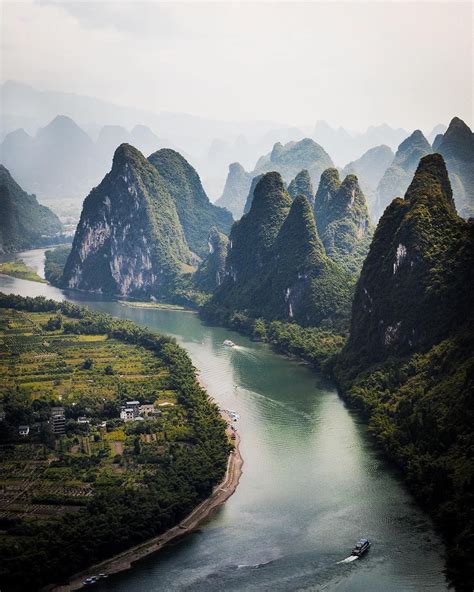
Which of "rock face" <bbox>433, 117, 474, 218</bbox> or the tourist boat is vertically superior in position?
"rock face" <bbox>433, 117, 474, 218</bbox>

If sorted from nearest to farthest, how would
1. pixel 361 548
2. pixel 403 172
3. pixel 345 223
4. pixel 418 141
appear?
pixel 361 548 → pixel 345 223 → pixel 403 172 → pixel 418 141

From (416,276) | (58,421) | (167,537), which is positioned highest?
(416,276)

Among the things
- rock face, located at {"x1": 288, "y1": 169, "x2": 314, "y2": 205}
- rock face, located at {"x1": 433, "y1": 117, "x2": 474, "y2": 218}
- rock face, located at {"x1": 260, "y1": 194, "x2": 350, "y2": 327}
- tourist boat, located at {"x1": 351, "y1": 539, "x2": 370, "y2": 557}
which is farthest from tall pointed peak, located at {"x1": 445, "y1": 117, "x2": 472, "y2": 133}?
tourist boat, located at {"x1": 351, "y1": 539, "x2": 370, "y2": 557}

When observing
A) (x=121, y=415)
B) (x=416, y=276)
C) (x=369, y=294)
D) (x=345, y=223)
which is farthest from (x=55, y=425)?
(x=345, y=223)

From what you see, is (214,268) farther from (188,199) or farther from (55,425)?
(55,425)

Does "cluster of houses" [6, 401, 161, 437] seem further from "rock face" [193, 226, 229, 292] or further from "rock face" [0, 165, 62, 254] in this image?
"rock face" [0, 165, 62, 254]

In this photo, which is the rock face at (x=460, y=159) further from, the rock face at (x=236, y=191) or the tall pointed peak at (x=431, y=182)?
the rock face at (x=236, y=191)
